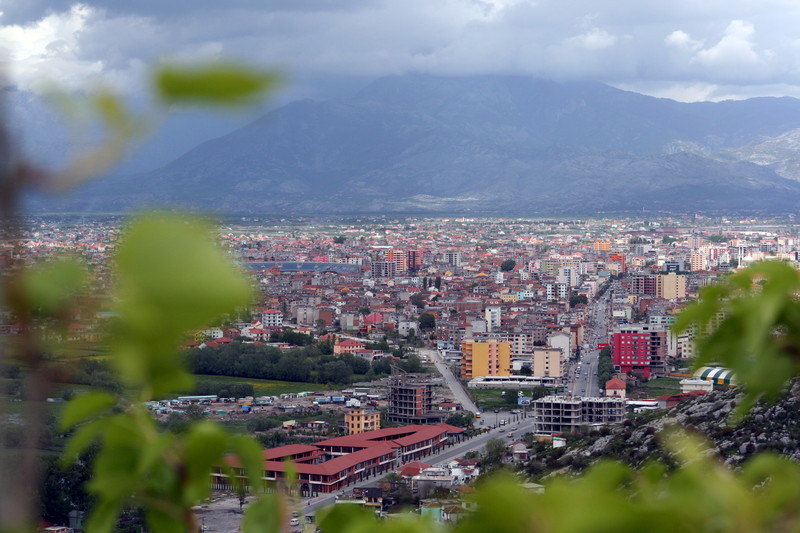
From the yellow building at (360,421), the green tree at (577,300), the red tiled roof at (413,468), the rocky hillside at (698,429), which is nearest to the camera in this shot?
the rocky hillside at (698,429)

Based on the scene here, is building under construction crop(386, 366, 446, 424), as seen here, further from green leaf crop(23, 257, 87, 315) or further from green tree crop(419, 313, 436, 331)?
green leaf crop(23, 257, 87, 315)

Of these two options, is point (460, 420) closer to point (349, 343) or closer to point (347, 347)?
point (347, 347)

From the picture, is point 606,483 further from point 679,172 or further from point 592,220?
point 679,172

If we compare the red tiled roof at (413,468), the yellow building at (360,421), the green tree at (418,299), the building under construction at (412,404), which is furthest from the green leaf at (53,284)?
the green tree at (418,299)

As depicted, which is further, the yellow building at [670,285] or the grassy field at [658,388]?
the yellow building at [670,285]

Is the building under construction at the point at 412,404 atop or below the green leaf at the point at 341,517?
below

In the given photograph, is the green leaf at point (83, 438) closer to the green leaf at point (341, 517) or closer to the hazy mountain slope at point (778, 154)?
the green leaf at point (341, 517)

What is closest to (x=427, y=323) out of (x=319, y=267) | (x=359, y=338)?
(x=359, y=338)
